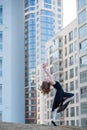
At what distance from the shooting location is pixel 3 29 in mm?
35000

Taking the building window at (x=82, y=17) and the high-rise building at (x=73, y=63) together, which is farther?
the building window at (x=82, y=17)

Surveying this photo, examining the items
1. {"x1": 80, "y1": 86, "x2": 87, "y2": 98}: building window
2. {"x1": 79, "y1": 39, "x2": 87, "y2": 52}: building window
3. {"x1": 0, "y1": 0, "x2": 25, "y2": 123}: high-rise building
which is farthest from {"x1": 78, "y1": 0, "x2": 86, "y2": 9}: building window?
{"x1": 0, "y1": 0, "x2": 25, "y2": 123}: high-rise building

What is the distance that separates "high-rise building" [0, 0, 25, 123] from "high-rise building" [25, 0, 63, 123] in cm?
11568

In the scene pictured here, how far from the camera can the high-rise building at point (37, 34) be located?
6029 inches

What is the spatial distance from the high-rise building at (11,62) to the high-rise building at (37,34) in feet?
380

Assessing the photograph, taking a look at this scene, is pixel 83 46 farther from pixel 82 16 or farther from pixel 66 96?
pixel 66 96

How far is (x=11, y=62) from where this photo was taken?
3425cm

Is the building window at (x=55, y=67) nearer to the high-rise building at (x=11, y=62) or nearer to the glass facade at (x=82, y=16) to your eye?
the glass facade at (x=82, y=16)

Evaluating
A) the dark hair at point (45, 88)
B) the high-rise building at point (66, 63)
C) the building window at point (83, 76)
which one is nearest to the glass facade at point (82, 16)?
the building window at point (83, 76)

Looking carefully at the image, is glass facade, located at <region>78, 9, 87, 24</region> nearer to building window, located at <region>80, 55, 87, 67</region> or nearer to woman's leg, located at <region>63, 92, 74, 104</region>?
building window, located at <region>80, 55, 87, 67</region>

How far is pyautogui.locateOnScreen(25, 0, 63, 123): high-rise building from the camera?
15312cm

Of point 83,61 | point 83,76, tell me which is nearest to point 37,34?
point 83,61

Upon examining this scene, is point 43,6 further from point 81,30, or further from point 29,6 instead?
point 81,30

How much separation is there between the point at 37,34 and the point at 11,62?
121929mm
